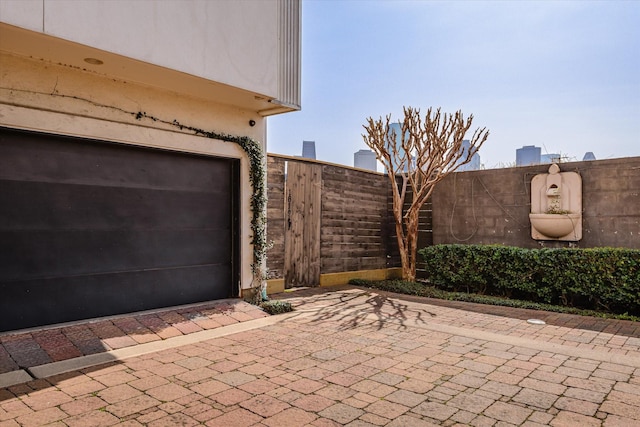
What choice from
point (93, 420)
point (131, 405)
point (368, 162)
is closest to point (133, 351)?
point (131, 405)

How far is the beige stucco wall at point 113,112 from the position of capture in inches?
168

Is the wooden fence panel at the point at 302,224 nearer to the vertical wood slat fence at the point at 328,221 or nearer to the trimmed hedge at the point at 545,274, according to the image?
the vertical wood slat fence at the point at 328,221

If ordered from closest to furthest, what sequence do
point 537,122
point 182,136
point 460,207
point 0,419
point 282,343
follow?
point 0,419, point 282,343, point 182,136, point 460,207, point 537,122

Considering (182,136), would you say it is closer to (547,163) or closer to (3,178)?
(3,178)

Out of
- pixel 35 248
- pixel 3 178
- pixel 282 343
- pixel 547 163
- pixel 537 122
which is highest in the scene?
pixel 537 122

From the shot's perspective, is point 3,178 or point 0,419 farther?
point 3,178

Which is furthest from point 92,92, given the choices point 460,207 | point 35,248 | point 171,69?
point 460,207

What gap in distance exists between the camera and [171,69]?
15.6 ft

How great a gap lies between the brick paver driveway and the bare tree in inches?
152

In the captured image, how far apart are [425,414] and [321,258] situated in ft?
18.2

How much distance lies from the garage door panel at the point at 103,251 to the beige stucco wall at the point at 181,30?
2.08 metres

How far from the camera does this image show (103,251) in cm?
493

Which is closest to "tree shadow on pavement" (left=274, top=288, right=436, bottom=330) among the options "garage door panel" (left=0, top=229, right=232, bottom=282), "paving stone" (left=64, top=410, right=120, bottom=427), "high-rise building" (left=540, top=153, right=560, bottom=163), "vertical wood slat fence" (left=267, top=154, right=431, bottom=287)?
"vertical wood slat fence" (left=267, top=154, right=431, bottom=287)

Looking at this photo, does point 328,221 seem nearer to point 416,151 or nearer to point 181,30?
point 416,151
